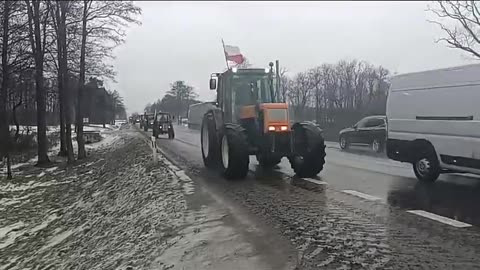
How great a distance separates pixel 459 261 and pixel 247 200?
5.02m

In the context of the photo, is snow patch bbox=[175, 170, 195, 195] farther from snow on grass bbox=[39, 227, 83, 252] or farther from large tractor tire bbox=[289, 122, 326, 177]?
large tractor tire bbox=[289, 122, 326, 177]

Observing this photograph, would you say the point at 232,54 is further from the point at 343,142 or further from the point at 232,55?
the point at 343,142

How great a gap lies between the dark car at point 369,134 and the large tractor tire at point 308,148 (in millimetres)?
11889

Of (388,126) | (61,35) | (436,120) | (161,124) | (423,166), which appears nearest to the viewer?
(436,120)

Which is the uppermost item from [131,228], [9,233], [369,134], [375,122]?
[375,122]

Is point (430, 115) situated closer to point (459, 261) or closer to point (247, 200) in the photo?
point (247, 200)

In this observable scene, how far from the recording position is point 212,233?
26.1 feet

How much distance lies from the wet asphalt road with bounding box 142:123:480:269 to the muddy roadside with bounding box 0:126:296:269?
22.9 inches

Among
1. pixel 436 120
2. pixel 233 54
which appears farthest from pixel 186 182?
pixel 233 54

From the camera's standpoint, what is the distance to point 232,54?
1827 centimetres

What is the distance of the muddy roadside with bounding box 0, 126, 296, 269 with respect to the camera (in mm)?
7004

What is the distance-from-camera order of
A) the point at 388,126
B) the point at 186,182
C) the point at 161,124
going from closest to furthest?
the point at 186,182 < the point at 388,126 < the point at 161,124

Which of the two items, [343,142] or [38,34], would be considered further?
[343,142]

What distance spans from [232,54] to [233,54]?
4 cm
